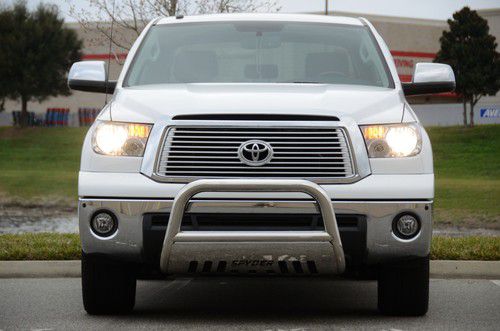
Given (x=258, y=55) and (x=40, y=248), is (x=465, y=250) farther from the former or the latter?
(x=40, y=248)

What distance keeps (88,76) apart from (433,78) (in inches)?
93.5

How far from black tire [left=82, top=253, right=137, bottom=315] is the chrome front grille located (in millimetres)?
829

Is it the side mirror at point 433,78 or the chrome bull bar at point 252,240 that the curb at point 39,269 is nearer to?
the chrome bull bar at point 252,240

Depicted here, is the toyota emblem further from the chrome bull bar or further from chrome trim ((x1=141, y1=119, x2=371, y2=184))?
the chrome bull bar

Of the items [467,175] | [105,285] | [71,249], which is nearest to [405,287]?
[105,285]

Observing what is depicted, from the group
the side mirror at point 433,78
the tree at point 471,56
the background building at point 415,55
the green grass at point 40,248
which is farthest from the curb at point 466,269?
the background building at point 415,55

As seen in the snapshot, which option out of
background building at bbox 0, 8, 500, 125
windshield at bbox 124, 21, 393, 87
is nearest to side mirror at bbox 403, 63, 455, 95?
windshield at bbox 124, 21, 393, 87

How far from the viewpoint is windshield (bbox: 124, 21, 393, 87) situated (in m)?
7.95

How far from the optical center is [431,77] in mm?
7898

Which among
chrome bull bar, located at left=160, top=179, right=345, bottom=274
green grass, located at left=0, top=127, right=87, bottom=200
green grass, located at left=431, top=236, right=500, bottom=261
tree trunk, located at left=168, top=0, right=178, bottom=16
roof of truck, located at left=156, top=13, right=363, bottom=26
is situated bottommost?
green grass, located at left=0, top=127, right=87, bottom=200

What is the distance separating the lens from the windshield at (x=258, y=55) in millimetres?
7953

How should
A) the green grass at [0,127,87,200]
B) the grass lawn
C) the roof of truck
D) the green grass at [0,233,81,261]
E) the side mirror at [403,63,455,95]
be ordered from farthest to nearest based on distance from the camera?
the green grass at [0,127,87,200]
the grass lawn
the green grass at [0,233,81,261]
the roof of truck
the side mirror at [403,63,455,95]

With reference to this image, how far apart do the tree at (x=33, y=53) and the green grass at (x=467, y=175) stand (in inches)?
744

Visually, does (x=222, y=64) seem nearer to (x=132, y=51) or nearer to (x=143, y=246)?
(x=132, y=51)
